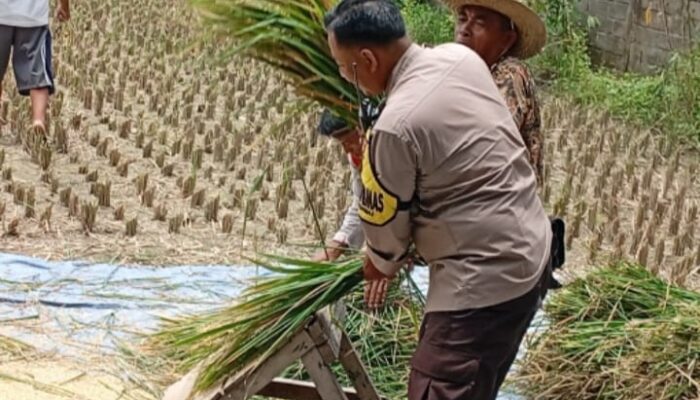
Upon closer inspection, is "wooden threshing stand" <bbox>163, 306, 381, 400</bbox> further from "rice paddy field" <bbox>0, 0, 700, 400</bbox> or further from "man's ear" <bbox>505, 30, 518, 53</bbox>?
"man's ear" <bbox>505, 30, 518, 53</bbox>

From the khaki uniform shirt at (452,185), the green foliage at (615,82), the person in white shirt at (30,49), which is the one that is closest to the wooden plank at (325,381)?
the khaki uniform shirt at (452,185)

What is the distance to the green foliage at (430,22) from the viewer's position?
9367 millimetres

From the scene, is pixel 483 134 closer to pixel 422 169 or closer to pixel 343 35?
pixel 422 169

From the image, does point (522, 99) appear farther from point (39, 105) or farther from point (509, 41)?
point (39, 105)

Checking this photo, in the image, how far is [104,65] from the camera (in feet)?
27.8

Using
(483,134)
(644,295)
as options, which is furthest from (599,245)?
(483,134)

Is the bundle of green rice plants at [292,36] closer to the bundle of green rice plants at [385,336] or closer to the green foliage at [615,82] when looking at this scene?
the bundle of green rice plants at [385,336]

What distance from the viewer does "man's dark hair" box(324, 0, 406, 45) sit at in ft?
8.74

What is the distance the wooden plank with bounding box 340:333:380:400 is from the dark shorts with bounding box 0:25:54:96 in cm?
368

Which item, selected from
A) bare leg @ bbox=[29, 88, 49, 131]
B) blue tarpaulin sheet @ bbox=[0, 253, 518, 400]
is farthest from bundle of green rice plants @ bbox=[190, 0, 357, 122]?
bare leg @ bbox=[29, 88, 49, 131]

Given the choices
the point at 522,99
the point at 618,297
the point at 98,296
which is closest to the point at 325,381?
the point at 522,99

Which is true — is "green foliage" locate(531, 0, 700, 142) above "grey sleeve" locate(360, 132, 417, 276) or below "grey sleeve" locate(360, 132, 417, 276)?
below

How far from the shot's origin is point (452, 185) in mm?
2691

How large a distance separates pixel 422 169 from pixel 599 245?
3.20 meters
